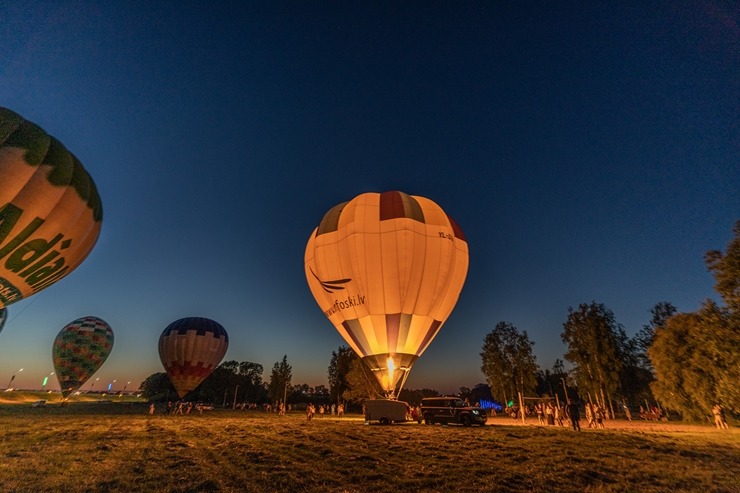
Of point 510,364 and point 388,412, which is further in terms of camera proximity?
point 510,364

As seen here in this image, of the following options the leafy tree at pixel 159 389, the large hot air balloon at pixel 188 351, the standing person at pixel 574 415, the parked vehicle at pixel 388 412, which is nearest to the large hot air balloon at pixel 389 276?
the parked vehicle at pixel 388 412

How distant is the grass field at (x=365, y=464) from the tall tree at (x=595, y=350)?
26.9m

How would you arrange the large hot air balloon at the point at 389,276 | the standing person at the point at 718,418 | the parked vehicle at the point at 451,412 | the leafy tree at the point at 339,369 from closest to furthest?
the parked vehicle at the point at 451,412, the standing person at the point at 718,418, the large hot air balloon at the point at 389,276, the leafy tree at the point at 339,369

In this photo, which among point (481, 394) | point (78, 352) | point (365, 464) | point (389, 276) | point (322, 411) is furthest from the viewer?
point (481, 394)

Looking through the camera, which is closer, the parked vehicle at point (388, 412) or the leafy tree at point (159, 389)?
the parked vehicle at point (388, 412)

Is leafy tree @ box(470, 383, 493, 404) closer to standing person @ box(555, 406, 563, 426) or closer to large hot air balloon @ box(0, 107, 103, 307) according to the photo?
standing person @ box(555, 406, 563, 426)

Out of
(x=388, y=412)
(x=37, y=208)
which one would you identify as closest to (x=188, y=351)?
(x=388, y=412)

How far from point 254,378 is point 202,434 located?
303ft

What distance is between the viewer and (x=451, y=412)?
19484 millimetres

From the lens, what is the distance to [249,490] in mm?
6527

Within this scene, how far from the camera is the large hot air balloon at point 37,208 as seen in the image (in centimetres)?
1205

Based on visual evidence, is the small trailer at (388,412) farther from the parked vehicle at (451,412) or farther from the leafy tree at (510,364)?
the leafy tree at (510,364)

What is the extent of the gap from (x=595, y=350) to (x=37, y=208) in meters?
45.8

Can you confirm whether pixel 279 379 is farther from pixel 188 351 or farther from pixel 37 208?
pixel 37 208
